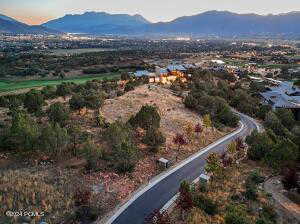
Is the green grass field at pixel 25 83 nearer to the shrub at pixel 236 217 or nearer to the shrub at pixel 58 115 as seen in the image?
the shrub at pixel 58 115

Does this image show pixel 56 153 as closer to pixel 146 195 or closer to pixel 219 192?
pixel 146 195

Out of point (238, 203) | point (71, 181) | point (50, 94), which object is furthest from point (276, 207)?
point (50, 94)

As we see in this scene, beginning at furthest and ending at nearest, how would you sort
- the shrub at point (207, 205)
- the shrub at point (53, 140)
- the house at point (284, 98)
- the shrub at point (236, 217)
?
the house at point (284, 98) < the shrub at point (53, 140) < the shrub at point (207, 205) < the shrub at point (236, 217)

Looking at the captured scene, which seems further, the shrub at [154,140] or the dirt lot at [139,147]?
the shrub at [154,140]

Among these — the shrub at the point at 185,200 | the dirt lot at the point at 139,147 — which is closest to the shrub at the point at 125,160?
the dirt lot at the point at 139,147

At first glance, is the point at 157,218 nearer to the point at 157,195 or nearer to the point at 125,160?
the point at 157,195

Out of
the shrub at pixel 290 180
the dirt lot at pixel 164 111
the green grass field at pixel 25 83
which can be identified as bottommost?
the green grass field at pixel 25 83

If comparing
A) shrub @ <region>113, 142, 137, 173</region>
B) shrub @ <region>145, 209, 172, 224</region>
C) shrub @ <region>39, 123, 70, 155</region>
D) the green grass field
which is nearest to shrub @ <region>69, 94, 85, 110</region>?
shrub @ <region>39, 123, 70, 155</region>

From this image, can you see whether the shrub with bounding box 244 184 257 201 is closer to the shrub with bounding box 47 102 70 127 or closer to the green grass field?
the shrub with bounding box 47 102 70 127
